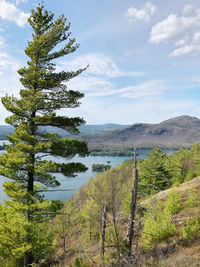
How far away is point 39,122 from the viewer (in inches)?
383

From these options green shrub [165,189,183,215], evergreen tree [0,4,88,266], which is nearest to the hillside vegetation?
green shrub [165,189,183,215]

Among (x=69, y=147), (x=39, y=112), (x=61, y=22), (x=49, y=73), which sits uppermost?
(x=61, y=22)

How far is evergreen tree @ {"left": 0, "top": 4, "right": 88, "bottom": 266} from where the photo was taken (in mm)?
8891

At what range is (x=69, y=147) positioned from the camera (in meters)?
9.61

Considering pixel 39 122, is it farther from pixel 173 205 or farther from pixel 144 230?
pixel 173 205

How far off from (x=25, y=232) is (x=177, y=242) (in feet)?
29.9

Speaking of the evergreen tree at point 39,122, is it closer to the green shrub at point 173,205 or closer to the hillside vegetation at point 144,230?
the hillside vegetation at point 144,230

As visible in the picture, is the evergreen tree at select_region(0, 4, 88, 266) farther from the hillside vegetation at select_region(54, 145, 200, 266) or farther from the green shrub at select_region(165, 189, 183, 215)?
the green shrub at select_region(165, 189, 183, 215)

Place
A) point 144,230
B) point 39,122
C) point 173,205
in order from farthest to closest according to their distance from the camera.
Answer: point 173,205 < point 144,230 < point 39,122

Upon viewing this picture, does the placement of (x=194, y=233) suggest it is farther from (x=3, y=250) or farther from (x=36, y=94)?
(x=36, y=94)

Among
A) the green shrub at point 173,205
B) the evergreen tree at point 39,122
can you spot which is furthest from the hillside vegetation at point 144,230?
the evergreen tree at point 39,122

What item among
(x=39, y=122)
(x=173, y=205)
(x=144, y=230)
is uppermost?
(x=39, y=122)

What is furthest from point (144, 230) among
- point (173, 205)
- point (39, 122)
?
point (39, 122)

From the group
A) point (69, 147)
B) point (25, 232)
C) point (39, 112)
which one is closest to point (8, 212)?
point (25, 232)
